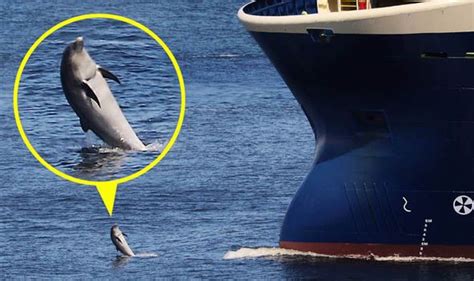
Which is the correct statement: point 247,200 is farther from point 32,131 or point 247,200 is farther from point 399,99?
point 399,99

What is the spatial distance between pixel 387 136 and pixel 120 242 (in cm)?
693

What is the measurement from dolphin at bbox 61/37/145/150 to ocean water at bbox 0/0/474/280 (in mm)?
522

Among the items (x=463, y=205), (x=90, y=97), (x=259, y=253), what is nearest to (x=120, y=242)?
(x=259, y=253)

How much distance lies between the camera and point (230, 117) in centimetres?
7144

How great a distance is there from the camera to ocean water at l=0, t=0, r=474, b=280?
4791cm

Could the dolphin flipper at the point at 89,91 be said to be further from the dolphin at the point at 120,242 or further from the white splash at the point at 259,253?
the white splash at the point at 259,253

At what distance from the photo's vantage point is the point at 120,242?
164ft

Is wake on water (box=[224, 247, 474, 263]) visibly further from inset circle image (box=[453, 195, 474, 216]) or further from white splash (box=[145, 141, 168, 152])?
white splash (box=[145, 141, 168, 152])

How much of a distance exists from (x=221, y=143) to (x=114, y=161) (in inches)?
719

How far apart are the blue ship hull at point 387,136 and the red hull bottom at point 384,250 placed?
22 mm

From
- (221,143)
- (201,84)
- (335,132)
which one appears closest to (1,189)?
(221,143)

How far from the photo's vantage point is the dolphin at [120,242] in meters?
→ 50.1

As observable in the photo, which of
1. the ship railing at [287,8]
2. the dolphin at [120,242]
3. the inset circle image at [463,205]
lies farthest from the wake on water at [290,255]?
the ship railing at [287,8]

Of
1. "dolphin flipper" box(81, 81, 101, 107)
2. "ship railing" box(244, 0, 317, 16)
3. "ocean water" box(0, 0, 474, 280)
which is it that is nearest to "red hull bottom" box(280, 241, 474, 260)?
"ocean water" box(0, 0, 474, 280)
